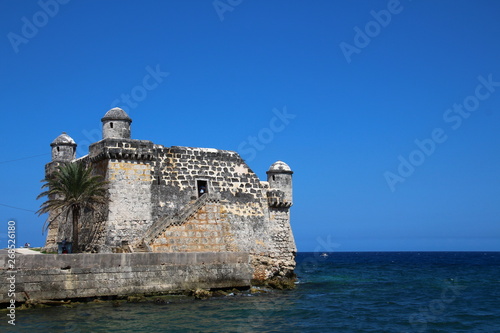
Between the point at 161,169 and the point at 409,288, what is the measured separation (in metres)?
15.4

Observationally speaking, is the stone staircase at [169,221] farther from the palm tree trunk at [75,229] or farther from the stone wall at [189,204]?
the palm tree trunk at [75,229]

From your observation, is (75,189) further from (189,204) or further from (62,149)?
(62,149)

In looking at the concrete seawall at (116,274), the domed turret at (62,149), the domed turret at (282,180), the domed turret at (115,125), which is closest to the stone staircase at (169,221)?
the concrete seawall at (116,274)

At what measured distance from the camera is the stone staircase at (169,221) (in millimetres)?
24047

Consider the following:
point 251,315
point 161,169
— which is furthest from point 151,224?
point 251,315

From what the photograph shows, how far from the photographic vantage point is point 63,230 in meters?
28.4

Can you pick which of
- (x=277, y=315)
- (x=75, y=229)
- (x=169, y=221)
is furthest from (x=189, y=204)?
(x=277, y=315)

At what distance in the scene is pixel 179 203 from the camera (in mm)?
26156

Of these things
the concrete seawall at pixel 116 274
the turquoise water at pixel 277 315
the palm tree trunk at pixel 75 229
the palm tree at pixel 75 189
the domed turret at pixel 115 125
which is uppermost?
the domed turret at pixel 115 125

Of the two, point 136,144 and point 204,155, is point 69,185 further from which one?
point 204,155

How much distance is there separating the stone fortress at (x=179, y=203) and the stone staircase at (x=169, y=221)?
0.13 ft

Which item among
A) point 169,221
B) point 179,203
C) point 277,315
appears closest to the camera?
point 277,315

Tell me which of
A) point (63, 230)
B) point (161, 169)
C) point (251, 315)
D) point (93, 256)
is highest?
point (161, 169)

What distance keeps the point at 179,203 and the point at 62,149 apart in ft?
23.0
